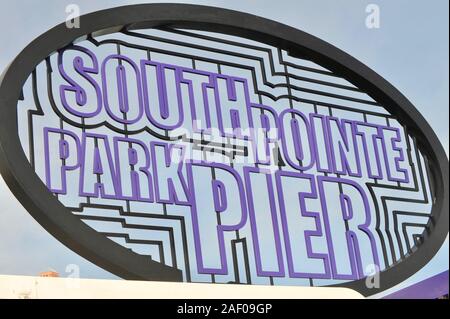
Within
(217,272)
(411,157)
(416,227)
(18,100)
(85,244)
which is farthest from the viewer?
(411,157)

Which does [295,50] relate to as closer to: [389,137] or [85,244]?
[389,137]

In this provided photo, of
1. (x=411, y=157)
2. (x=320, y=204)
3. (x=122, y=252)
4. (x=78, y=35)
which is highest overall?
(x=78, y=35)

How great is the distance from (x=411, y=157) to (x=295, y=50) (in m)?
1.61

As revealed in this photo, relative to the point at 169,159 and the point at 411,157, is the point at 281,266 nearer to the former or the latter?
the point at 169,159

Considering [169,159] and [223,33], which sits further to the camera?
[223,33]

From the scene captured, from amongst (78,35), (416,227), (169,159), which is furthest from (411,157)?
(78,35)

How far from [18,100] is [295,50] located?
2.75m

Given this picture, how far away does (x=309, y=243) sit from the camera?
617 cm

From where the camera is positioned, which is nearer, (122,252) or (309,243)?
(122,252)

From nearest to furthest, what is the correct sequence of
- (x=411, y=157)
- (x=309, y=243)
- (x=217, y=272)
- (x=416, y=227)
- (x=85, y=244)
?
(x=85, y=244), (x=217, y=272), (x=309, y=243), (x=416, y=227), (x=411, y=157)

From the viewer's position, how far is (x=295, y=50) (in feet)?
22.4

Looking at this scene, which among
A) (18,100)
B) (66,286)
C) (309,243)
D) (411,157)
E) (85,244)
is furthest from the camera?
(411,157)

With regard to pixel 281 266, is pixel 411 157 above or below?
above

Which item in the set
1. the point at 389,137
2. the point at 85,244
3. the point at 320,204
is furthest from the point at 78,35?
the point at 389,137
